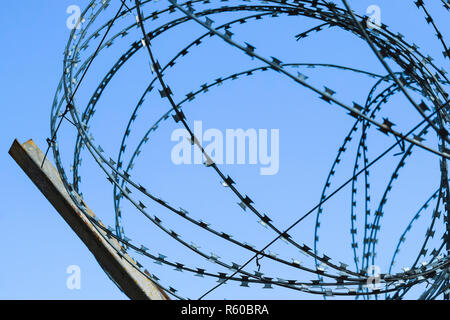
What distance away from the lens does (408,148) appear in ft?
23.7

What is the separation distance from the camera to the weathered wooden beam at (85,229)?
6457 millimetres

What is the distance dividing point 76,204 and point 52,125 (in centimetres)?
93

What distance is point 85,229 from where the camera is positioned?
664 centimetres

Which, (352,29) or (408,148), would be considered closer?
(352,29)

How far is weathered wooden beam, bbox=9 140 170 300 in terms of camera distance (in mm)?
6457
